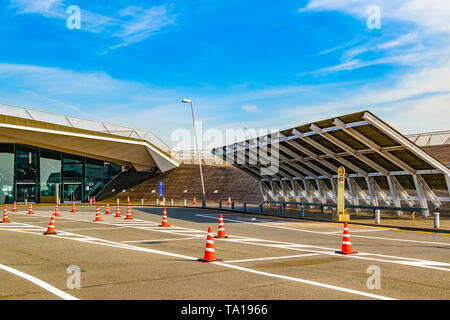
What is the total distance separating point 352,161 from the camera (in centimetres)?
2478

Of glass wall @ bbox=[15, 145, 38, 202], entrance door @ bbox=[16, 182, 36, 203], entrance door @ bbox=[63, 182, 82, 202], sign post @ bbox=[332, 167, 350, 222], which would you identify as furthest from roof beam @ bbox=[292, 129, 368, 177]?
entrance door @ bbox=[63, 182, 82, 202]

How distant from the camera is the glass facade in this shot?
4641 cm

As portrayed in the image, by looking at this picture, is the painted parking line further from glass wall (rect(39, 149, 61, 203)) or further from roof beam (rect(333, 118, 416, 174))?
glass wall (rect(39, 149, 61, 203))

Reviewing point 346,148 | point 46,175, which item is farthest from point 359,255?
point 46,175

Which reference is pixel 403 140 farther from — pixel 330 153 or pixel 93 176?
pixel 93 176

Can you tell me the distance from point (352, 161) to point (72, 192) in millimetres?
39386

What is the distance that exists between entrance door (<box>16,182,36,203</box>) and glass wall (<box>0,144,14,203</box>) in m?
0.78

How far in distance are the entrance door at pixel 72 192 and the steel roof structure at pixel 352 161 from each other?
2745 centimetres

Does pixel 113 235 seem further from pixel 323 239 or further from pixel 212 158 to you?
pixel 212 158

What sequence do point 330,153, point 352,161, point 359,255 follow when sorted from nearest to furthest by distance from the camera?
point 359,255
point 330,153
point 352,161

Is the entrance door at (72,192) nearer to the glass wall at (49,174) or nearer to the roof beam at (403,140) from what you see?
the glass wall at (49,174)

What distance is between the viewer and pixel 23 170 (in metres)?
47.7

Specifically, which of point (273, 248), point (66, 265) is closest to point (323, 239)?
point (273, 248)

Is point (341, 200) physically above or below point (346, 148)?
below
